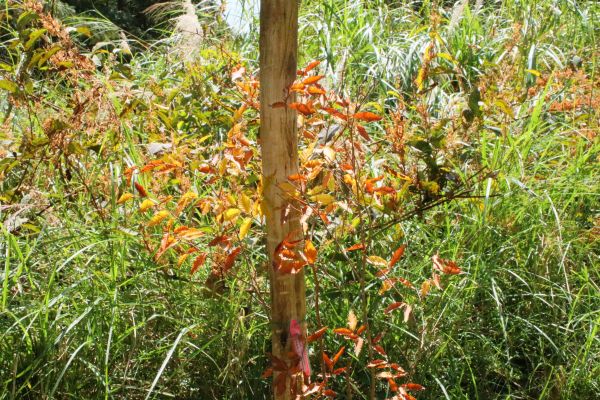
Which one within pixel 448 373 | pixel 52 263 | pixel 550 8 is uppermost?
pixel 550 8

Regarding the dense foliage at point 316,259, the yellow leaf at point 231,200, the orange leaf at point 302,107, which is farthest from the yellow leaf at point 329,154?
the yellow leaf at point 231,200

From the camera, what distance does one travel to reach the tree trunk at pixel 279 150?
6.32 ft

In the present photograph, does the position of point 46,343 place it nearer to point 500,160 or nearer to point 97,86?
point 97,86

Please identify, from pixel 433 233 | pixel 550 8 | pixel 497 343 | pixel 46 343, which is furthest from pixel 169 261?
pixel 550 8

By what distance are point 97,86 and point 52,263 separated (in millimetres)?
724

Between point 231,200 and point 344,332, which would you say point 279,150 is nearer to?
point 231,200

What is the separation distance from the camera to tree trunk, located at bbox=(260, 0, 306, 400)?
1928 mm

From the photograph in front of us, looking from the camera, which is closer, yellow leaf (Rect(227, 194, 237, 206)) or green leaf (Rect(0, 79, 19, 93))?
yellow leaf (Rect(227, 194, 237, 206))

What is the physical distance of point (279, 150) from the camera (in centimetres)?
201

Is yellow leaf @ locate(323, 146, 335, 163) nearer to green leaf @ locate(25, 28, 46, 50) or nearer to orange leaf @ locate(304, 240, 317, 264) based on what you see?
orange leaf @ locate(304, 240, 317, 264)

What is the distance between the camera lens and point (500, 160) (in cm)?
323

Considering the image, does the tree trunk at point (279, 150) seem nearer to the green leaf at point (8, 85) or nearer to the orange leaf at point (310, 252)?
the orange leaf at point (310, 252)

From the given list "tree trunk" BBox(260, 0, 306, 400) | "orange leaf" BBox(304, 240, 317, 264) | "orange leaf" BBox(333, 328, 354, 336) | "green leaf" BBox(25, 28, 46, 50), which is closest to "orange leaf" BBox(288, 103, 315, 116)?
"tree trunk" BBox(260, 0, 306, 400)

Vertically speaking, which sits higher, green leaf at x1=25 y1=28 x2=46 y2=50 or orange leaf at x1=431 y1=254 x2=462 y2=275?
green leaf at x1=25 y1=28 x2=46 y2=50
